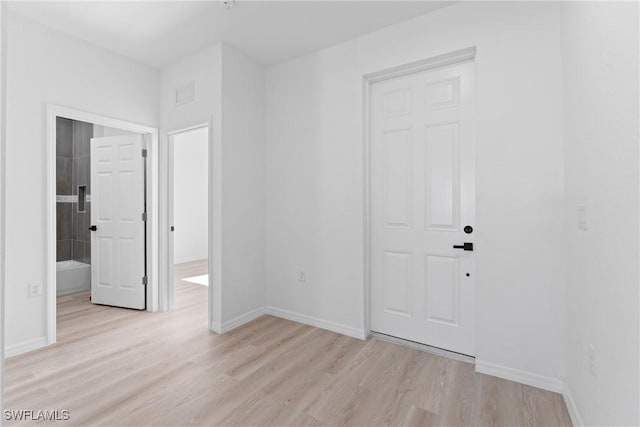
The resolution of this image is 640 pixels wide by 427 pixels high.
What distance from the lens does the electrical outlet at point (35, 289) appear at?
2.67 m

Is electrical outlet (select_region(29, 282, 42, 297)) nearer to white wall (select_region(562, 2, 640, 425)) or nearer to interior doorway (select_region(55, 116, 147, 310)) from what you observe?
interior doorway (select_region(55, 116, 147, 310))

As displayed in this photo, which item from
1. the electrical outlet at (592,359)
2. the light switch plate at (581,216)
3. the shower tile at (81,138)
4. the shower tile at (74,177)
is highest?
the shower tile at (81,138)

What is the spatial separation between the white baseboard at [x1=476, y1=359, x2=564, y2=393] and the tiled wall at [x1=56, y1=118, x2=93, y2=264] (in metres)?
5.29

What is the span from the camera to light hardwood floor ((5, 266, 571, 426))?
1.83 m

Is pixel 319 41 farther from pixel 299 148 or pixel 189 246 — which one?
pixel 189 246

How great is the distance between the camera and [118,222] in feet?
12.1

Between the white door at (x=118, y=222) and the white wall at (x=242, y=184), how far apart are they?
3.94ft

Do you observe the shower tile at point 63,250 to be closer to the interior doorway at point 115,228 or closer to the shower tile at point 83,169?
the interior doorway at point 115,228

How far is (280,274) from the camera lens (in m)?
3.46

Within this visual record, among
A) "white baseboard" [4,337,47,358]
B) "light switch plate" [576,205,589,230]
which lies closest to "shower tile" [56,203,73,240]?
"white baseboard" [4,337,47,358]

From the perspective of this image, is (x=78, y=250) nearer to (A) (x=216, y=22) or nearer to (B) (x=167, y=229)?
(B) (x=167, y=229)

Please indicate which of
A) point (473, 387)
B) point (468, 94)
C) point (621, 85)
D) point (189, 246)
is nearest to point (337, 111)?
point (468, 94)

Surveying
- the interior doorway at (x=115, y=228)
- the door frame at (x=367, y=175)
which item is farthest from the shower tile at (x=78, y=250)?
the door frame at (x=367, y=175)

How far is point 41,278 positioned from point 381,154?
10.4ft
